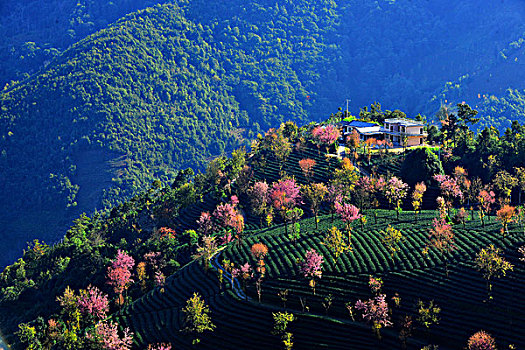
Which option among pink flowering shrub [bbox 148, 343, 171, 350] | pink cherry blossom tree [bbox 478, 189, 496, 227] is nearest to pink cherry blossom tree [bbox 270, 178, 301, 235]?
pink cherry blossom tree [bbox 478, 189, 496, 227]

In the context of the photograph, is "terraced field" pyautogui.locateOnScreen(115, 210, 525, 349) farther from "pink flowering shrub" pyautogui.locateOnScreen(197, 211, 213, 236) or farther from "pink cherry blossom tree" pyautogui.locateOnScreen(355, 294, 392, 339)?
"pink flowering shrub" pyautogui.locateOnScreen(197, 211, 213, 236)

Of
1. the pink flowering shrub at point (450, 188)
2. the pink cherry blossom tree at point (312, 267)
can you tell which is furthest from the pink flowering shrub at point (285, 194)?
the pink flowering shrub at point (450, 188)

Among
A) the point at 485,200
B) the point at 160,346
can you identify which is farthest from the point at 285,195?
the point at 160,346

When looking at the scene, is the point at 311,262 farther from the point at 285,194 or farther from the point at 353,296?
the point at 285,194

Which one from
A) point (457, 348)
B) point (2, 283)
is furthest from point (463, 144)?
point (2, 283)

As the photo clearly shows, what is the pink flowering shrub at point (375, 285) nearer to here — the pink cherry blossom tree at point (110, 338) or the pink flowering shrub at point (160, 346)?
the pink flowering shrub at point (160, 346)

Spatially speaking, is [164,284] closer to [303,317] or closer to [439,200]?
[303,317]

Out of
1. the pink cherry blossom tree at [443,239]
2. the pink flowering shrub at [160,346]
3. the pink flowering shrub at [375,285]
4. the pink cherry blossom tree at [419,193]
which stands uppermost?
the pink cherry blossom tree at [419,193]
